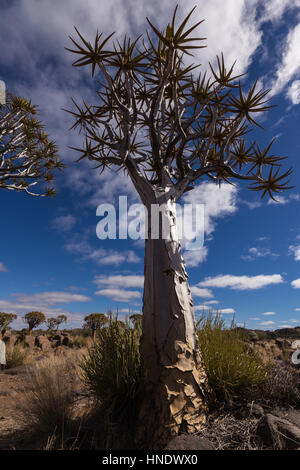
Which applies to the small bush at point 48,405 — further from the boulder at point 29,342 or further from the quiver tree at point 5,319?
the quiver tree at point 5,319

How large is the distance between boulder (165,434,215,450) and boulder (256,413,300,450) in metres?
0.73

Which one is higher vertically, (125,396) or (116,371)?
(116,371)

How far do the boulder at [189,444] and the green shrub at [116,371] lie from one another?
3.39ft

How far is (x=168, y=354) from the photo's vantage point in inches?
144

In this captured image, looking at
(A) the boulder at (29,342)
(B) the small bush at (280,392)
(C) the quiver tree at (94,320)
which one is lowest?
(A) the boulder at (29,342)

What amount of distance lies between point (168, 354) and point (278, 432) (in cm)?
152

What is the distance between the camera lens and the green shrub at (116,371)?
12.5 feet

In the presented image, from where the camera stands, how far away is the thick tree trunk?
3365 mm

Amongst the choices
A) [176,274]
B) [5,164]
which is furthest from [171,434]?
[5,164]

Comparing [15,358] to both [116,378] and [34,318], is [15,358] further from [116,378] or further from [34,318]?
[34,318]

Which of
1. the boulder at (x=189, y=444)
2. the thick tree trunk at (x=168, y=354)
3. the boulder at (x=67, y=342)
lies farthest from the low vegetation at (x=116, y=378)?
the boulder at (x=67, y=342)

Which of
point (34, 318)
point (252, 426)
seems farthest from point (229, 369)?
point (34, 318)

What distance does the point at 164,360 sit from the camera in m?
3.64

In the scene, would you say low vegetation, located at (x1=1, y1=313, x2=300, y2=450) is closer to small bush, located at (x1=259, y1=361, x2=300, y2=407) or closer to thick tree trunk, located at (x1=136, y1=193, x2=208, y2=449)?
small bush, located at (x1=259, y1=361, x2=300, y2=407)
